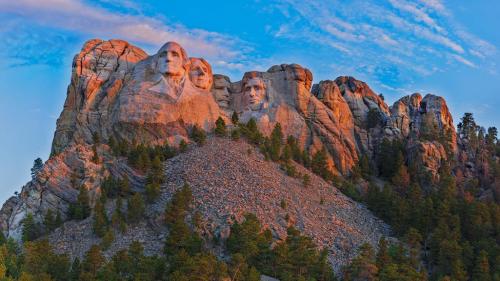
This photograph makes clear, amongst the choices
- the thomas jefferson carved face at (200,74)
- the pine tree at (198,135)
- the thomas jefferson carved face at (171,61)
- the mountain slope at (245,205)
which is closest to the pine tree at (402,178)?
the mountain slope at (245,205)

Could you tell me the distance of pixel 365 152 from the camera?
421 ft

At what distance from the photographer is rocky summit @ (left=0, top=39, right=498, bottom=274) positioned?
92.9 m

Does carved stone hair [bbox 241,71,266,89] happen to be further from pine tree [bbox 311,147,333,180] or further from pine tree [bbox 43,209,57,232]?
pine tree [bbox 43,209,57,232]

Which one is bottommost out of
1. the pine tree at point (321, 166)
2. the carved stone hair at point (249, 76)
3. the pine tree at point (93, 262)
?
the pine tree at point (93, 262)

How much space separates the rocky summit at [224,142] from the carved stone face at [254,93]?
6.3 inches

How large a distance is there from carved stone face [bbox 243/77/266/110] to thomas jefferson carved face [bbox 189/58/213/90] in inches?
235

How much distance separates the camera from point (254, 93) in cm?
12469

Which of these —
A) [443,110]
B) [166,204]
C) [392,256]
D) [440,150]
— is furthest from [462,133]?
[166,204]

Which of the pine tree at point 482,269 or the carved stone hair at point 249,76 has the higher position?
the carved stone hair at point 249,76

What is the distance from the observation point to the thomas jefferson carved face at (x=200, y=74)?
12000 cm

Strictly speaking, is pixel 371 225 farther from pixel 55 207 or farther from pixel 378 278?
pixel 55 207

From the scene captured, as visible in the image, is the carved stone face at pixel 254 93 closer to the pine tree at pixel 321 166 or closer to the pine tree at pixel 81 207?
the pine tree at pixel 321 166

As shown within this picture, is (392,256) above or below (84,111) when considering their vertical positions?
below

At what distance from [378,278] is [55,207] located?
3733cm
